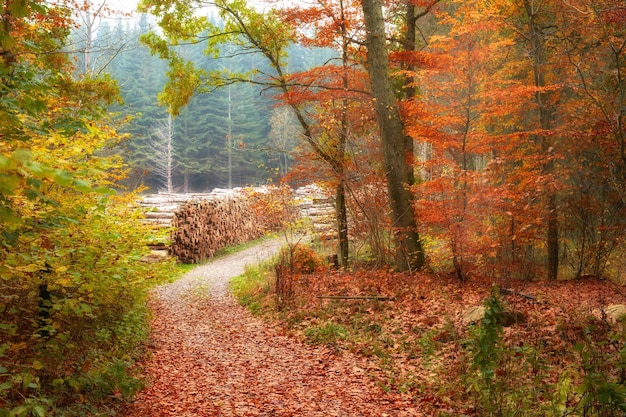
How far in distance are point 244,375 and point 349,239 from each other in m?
7.72

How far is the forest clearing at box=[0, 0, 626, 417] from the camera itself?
4.29 m

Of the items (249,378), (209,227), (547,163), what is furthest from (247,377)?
(209,227)

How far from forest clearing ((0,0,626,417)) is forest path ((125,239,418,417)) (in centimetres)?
4

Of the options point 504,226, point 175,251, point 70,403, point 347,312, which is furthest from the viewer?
point 175,251

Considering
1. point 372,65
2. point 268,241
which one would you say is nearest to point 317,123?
point 372,65

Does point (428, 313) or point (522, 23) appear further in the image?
point (522, 23)

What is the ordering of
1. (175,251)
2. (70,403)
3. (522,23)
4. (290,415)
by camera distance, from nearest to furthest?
(70,403) → (290,415) → (522,23) → (175,251)

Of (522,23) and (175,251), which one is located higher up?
(522,23)

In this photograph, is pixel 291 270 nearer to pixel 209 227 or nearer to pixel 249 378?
pixel 249 378

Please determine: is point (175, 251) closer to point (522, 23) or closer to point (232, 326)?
point (232, 326)

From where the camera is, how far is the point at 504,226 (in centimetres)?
1006

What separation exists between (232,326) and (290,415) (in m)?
4.34

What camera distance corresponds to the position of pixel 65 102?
7742 millimetres

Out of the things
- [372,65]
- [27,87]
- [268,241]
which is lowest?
[268,241]
